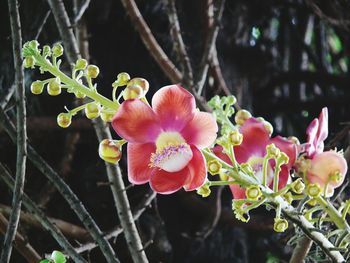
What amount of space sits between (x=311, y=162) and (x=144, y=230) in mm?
896

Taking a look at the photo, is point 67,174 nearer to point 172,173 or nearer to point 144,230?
point 144,230

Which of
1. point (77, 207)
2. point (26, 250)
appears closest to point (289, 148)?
point (77, 207)

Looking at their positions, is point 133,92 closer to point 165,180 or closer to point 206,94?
point 165,180

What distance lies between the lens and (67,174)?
1414 mm

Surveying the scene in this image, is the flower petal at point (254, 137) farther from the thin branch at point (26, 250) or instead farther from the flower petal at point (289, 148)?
the thin branch at point (26, 250)

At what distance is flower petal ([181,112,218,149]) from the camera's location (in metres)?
0.53

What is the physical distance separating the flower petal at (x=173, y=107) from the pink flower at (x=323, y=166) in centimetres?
11

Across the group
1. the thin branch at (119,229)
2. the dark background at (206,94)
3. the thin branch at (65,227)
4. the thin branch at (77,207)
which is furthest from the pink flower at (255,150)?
the thin branch at (65,227)

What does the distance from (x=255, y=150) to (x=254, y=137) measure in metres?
0.02

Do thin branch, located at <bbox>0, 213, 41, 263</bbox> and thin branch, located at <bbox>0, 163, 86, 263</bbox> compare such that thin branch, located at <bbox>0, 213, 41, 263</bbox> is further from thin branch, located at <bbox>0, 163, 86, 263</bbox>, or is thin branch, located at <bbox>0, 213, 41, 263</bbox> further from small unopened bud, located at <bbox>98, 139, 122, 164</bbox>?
small unopened bud, located at <bbox>98, 139, 122, 164</bbox>

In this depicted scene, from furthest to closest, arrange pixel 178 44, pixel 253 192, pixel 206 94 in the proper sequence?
1. pixel 206 94
2. pixel 178 44
3. pixel 253 192

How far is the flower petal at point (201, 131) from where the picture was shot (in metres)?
Answer: 0.53

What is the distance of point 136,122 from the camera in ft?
1.69

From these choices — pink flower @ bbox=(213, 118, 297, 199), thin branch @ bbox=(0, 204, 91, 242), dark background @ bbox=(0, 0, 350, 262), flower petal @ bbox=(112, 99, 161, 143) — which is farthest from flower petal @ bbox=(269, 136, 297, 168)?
thin branch @ bbox=(0, 204, 91, 242)
